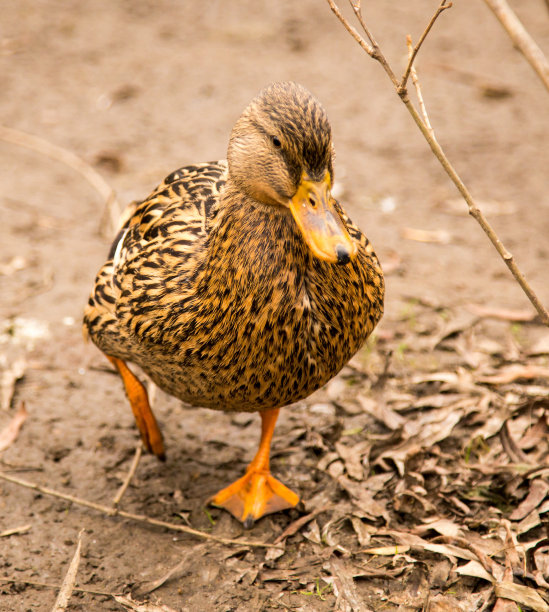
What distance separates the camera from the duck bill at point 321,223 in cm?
249

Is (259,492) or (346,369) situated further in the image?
(346,369)

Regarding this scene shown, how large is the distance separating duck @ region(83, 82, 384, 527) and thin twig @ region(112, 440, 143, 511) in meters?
0.68

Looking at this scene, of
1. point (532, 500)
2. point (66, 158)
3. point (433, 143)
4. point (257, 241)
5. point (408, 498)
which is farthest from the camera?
point (66, 158)

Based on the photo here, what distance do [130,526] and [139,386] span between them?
647 millimetres

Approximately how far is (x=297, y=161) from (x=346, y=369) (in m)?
A: 2.18

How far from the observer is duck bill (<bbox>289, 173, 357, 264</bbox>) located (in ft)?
8.17

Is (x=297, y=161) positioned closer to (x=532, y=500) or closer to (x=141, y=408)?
(x=141, y=408)

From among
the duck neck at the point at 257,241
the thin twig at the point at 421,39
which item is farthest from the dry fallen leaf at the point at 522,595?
the thin twig at the point at 421,39

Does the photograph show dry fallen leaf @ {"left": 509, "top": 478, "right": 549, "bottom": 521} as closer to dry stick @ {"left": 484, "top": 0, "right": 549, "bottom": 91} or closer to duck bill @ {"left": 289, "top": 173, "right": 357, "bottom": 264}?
duck bill @ {"left": 289, "top": 173, "right": 357, "bottom": 264}

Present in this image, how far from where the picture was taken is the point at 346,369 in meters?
4.59

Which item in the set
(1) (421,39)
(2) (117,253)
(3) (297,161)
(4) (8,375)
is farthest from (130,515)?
(1) (421,39)

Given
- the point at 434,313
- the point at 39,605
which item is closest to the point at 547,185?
the point at 434,313

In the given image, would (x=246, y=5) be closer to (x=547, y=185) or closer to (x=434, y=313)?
(x=547, y=185)

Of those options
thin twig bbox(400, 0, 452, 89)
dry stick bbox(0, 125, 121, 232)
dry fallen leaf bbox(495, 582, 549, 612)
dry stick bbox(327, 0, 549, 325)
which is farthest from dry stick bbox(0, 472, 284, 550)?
dry stick bbox(0, 125, 121, 232)
